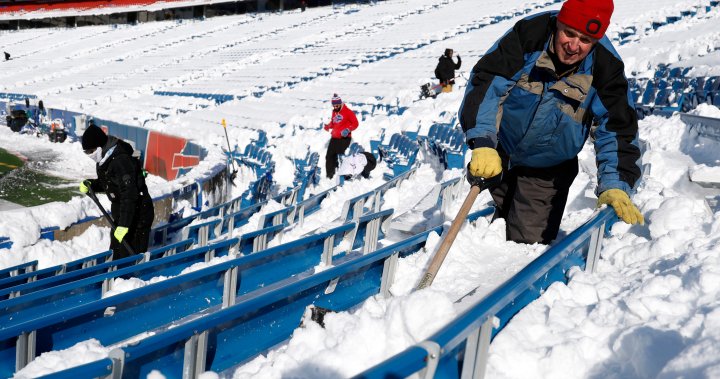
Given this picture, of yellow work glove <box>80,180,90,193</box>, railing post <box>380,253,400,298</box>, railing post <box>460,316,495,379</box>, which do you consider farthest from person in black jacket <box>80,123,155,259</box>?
railing post <box>460,316,495,379</box>

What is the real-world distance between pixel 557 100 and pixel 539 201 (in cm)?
92

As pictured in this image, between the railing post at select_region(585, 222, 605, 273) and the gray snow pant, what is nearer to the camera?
the railing post at select_region(585, 222, 605, 273)

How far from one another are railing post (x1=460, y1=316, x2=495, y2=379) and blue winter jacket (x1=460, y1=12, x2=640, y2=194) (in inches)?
59.4

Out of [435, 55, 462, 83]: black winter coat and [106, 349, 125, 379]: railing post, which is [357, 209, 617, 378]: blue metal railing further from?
[435, 55, 462, 83]: black winter coat

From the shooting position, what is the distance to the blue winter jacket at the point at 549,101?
356cm

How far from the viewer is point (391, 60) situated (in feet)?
72.5

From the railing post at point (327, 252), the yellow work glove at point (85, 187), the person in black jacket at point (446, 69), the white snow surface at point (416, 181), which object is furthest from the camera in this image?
the person in black jacket at point (446, 69)

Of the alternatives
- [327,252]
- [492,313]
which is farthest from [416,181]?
[492,313]

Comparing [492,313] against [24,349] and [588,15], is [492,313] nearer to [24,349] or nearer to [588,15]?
[588,15]

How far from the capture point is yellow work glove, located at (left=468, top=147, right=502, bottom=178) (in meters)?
3.46

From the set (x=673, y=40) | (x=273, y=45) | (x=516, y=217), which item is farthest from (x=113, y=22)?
(x=516, y=217)

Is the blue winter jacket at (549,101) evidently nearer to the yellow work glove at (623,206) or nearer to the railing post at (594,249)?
the yellow work glove at (623,206)

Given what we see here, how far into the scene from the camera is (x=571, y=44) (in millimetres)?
3342

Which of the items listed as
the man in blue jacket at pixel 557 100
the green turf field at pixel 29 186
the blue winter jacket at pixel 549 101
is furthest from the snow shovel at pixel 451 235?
the green turf field at pixel 29 186
